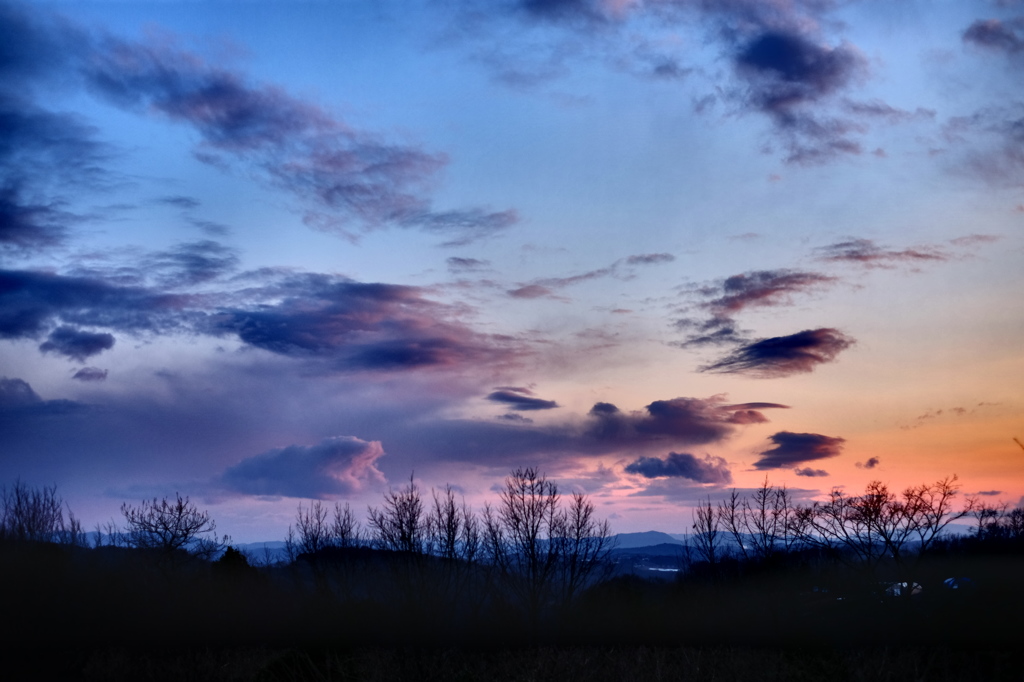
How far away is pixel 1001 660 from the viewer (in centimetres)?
3731

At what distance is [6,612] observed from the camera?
50469 millimetres

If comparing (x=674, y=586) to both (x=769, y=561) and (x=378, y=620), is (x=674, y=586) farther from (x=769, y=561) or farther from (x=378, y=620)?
(x=378, y=620)

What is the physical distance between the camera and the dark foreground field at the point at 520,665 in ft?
109

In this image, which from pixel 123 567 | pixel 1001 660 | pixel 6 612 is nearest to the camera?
pixel 1001 660

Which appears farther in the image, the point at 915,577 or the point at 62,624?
the point at 915,577

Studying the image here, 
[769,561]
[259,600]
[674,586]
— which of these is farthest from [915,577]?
[259,600]

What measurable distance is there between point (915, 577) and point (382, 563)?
5164 centimetres

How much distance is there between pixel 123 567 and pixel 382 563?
71.0 feet

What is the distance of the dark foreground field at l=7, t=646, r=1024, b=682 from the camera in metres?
33.3

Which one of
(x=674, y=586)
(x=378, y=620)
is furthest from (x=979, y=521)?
(x=378, y=620)

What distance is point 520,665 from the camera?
41125 millimetres

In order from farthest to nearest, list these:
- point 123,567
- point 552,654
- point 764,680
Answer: point 123,567 < point 552,654 < point 764,680

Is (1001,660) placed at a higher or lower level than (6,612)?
lower

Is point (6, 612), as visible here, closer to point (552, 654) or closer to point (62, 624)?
point (62, 624)
